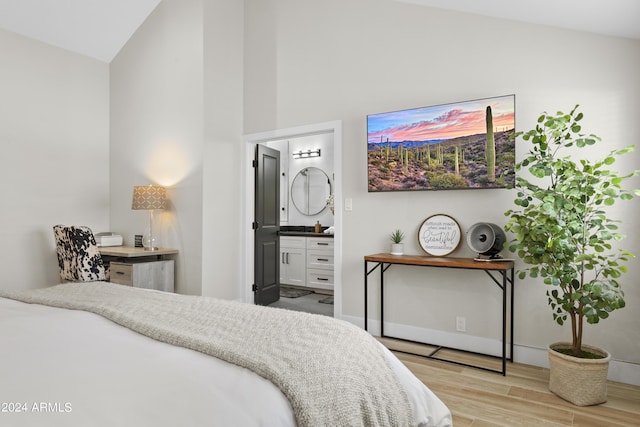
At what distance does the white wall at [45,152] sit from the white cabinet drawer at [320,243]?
2.61 m

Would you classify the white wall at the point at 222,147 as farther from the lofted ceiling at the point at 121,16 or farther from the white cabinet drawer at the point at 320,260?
the white cabinet drawer at the point at 320,260

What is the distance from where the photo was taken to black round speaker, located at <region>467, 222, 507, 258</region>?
2.86 m

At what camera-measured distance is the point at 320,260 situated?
5512 mm

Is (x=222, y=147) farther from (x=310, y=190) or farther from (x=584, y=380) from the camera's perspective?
(x=584, y=380)

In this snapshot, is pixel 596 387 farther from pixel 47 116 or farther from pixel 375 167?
pixel 47 116

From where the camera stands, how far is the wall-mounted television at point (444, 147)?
291 cm

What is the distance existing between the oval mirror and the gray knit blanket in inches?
173

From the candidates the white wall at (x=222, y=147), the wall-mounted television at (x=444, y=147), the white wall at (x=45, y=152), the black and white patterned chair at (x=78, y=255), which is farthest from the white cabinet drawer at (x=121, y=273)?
the wall-mounted television at (x=444, y=147)

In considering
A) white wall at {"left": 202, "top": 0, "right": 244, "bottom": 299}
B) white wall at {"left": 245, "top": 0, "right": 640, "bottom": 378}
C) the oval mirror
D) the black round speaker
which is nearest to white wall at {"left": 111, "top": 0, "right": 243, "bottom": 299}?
white wall at {"left": 202, "top": 0, "right": 244, "bottom": 299}

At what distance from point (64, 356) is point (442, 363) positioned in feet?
8.38

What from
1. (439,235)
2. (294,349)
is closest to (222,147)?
(439,235)

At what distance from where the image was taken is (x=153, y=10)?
4480mm

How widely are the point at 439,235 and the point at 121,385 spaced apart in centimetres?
272

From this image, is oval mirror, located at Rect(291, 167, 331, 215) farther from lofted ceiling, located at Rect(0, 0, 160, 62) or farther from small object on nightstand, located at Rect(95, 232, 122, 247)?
lofted ceiling, located at Rect(0, 0, 160, 62)
